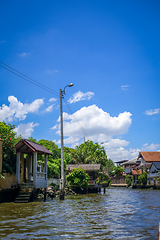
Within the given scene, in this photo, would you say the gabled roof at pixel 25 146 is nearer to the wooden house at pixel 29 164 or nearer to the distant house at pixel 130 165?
the wooden house at pixel 29 164

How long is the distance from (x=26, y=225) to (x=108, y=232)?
122 inches

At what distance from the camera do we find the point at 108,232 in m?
7.86

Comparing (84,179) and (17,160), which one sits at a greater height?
(17,160)

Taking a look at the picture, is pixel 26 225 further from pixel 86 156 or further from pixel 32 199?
pixel 86 156

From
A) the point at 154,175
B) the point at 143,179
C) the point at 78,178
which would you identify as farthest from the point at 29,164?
the point at 143,179

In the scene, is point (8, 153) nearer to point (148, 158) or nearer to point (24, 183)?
point (24, 183)

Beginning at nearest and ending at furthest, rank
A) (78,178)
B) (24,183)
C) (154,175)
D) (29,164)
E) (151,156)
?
Answer: 1. (24,183)
2. (29,164)
3. (78,178)
4. (154,175)
5. (151,156)

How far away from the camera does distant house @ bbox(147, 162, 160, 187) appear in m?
54.0

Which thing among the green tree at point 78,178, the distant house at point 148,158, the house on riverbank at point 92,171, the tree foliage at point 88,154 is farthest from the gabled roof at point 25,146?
the distant house at point 148,158

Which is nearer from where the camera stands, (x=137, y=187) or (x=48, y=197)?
(x=48, y=197)

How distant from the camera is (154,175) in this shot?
56.5m

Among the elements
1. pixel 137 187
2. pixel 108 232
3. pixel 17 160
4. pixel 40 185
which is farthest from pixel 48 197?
pixel 137 187

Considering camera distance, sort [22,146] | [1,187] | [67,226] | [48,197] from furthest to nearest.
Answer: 1. [48,197]
2. [22,146]
3. [1,187]
4. [67,226]

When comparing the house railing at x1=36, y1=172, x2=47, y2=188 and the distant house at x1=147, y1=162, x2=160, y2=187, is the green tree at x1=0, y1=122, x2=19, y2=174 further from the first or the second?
the distant house at x1=147, y1=162, x2=160, y2=187
